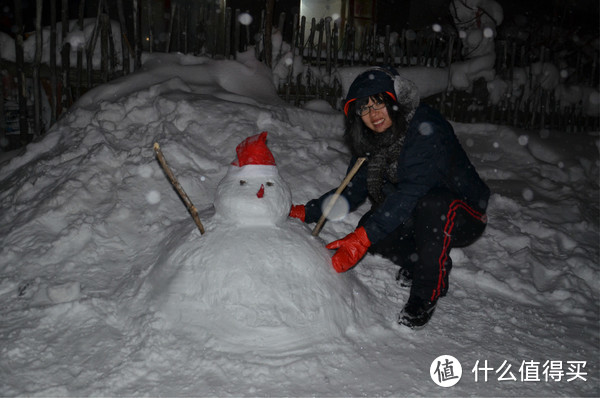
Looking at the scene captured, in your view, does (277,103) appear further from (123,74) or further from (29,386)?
(29,386)

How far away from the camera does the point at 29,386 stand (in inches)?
66.4

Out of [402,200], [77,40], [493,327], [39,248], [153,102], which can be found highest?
[77,40]

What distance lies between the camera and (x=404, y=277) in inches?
107

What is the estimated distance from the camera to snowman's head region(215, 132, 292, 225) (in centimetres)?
207

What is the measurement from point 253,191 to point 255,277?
1.36 ft

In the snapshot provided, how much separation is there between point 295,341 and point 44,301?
135 cm

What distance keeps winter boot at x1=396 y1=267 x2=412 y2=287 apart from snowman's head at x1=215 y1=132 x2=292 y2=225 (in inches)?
38.6

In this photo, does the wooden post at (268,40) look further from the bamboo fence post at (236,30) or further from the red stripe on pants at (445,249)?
the red stripe on pants at (445,249)

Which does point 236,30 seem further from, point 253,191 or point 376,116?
point 253,191

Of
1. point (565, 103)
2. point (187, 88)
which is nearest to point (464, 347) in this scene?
point (187, 88)

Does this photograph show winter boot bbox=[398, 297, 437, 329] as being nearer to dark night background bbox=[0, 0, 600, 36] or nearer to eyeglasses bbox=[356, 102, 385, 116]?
eyeglasses bbox=[356, 102, 385, 116]

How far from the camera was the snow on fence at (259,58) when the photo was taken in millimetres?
4574

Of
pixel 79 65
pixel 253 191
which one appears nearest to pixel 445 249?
pixel 253 191

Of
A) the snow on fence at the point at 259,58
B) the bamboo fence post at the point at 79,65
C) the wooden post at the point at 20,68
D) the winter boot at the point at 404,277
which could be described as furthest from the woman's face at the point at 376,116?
the wooden post at the point at 20,68
